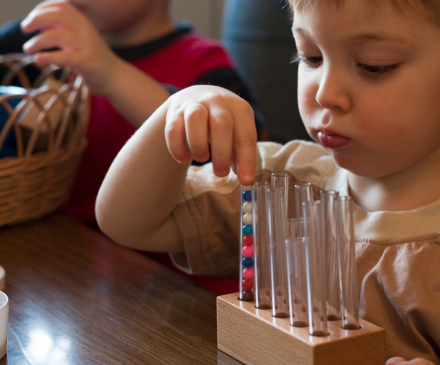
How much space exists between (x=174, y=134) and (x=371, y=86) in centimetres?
19

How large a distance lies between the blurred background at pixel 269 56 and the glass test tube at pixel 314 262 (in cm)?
80

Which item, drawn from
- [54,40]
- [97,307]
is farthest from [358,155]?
[54,40]

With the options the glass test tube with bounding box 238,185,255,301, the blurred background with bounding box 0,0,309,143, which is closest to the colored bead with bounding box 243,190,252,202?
the glass test tube with bounding box 238,185,255,301

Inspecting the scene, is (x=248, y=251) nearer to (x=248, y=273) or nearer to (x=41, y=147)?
(x=248, y=273)

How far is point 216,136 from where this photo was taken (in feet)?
1.72

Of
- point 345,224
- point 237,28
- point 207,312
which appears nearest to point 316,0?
point 345,224

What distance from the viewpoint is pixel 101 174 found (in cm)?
122

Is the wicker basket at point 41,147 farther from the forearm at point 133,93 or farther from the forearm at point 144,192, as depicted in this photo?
the forearm at point 144,192

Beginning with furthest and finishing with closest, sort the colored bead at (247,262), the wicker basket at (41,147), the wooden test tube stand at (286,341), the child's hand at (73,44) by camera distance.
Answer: the child's hand at (73,44) → the wicker basket at (41,147) → the colored bead at (247,262) → the wooden test tube stand at (286,341)

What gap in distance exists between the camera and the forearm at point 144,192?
0.65 metres

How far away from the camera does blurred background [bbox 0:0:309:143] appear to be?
130cm

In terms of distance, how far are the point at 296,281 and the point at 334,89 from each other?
0.19 m

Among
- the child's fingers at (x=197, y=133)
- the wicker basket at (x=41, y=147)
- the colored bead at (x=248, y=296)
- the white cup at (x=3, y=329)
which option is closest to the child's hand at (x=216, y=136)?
the child's fingers at (x=197, y=133)

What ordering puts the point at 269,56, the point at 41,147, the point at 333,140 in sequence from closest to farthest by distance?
the point at 333,140
the point at 41,147
the point at 269,56
